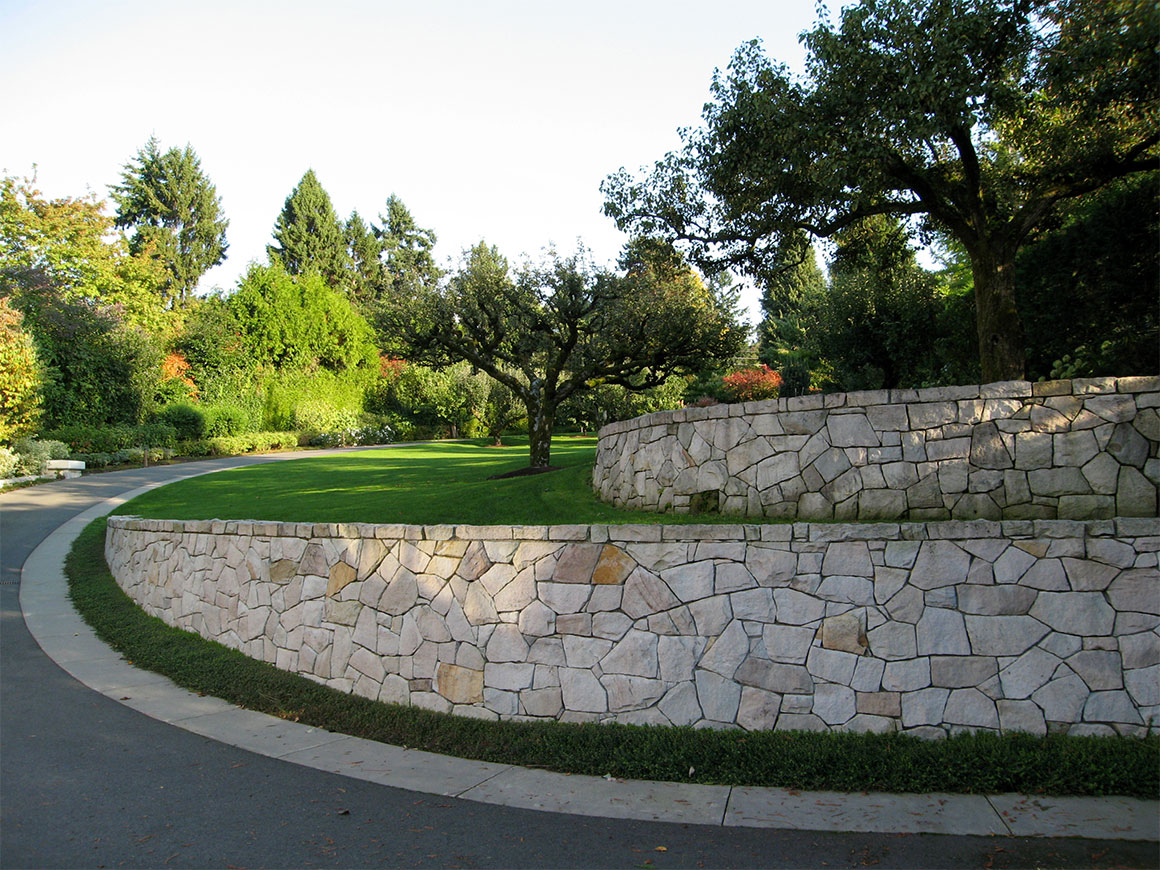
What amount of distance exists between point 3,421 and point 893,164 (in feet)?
73.2

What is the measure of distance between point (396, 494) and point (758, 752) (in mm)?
11511

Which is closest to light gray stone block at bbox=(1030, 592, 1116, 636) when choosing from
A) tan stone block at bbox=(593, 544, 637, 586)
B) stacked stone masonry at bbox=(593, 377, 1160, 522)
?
stacked stone masonry at bbox=(593, 377, 1160, 522)

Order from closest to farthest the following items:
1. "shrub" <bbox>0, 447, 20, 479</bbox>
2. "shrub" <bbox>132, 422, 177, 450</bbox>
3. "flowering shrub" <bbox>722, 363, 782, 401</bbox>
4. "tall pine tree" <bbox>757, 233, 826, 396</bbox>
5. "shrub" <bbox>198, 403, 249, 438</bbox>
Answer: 1. "tall pine tree" <bbox>757, 233, 826, 396</bbox>
2. "shrub" <bbox>0, 447, 20, 479</bbox>
3. "flowering shrub" <bbox>722, 363, 782, 401</bbox>
4. "shrub" <bbox>132, 422, 177, 450</bbox>
5. "shrub" <bbox>198, 403, 249, 438</bbox>

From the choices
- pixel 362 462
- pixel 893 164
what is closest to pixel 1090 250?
pixel 893 164

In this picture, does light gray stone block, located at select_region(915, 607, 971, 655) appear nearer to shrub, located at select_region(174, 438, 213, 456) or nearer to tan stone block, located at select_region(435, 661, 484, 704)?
tan stone block, located at select_region(435, 661, 484, 704)

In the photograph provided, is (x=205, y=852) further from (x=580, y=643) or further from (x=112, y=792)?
(x=580, y=643)

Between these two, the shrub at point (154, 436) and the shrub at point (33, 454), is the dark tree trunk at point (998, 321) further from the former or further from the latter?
the shrub at point (154, 436)

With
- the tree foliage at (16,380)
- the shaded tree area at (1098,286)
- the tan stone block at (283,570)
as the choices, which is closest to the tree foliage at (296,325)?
the tree foliage at (16,380)

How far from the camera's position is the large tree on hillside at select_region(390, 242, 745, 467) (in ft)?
54.8

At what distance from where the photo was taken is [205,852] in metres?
3.88

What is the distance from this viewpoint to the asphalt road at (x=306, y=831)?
364 centimetres

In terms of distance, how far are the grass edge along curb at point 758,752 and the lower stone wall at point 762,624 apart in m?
0.16

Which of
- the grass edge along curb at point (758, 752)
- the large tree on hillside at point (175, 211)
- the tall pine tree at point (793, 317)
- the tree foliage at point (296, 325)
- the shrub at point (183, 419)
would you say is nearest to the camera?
the grass edge along curb at point (758, 752)

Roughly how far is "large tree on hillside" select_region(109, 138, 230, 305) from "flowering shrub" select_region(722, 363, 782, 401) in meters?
38.7
